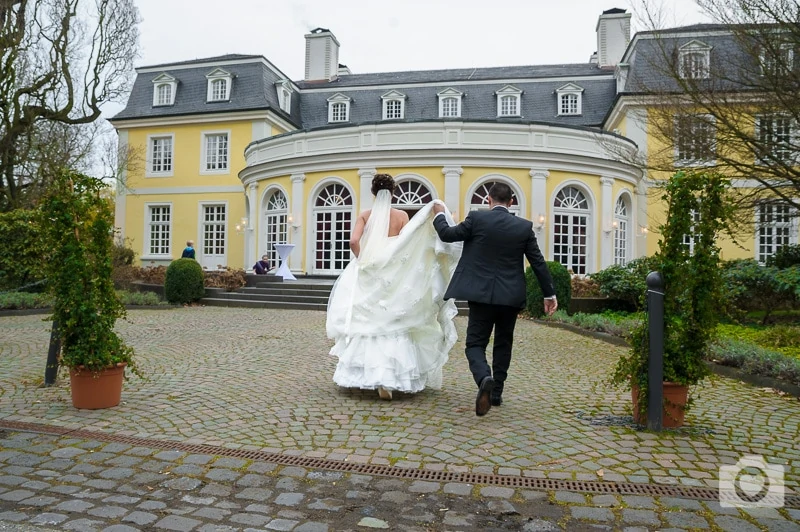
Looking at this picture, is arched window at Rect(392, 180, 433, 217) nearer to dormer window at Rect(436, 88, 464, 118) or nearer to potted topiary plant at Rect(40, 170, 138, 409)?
dormer window at Rect(436, 88, 464, 118)

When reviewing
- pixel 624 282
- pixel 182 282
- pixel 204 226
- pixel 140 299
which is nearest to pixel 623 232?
pixel 624 282

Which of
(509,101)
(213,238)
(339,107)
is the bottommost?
(213,238)

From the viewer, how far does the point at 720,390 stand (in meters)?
5.89

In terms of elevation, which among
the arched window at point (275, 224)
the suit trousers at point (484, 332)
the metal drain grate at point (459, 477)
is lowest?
the metal drain grate at point (459, 477)

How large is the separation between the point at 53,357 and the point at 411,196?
1434 centimetres

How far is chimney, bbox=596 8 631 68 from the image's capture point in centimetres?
2823

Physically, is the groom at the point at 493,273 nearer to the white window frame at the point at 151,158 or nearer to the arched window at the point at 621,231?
the arched window at the point at 621,231

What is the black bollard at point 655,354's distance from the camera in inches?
164

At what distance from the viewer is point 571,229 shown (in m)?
19.1

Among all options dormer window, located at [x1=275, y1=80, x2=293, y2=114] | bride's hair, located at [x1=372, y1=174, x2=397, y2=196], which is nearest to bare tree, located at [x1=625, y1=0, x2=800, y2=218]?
bride's hair, located at [x1=372, y1=174, x2=397, y2=196]

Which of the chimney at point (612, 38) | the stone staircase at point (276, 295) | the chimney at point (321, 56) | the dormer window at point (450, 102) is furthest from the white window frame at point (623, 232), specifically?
the chimney at point (321, 56)

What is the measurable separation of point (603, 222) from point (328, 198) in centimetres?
941

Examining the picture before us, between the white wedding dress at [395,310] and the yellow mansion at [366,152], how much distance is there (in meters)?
9.01

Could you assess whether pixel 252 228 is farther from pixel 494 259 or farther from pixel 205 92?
pixel 494 259
